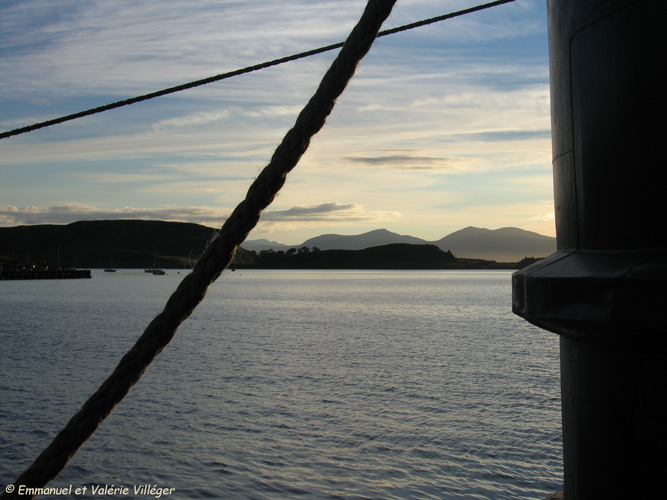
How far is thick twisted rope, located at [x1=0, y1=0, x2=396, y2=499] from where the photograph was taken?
1.30 metres

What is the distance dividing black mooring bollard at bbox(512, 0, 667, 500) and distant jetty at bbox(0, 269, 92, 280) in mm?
161720

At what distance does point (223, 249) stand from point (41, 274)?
17432cm

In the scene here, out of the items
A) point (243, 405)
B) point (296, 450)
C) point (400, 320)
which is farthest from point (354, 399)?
point (400, 320)

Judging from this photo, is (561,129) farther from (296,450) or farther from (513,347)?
(513,347)

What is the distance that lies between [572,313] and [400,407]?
20.9 m

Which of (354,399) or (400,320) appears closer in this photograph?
(354,399)

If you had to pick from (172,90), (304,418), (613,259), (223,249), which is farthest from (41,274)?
(613,259)

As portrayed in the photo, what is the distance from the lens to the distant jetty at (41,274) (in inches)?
5778

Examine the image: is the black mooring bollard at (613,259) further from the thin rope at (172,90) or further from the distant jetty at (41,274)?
the distant jetty at (41,274)

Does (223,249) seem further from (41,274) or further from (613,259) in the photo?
(41,274)

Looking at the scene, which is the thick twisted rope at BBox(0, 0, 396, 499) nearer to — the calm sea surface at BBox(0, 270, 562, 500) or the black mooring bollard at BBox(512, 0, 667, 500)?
the black mooring bollard at BBox(512, 0, 667, 500)

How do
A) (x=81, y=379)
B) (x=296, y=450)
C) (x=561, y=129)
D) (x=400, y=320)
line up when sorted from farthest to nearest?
(x=400, y=320) → (x=81, y=379) → (x=296, y=450) → (x=561, y=129)

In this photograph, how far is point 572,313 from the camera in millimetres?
1183

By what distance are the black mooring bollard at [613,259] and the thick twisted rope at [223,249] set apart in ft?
1.55
